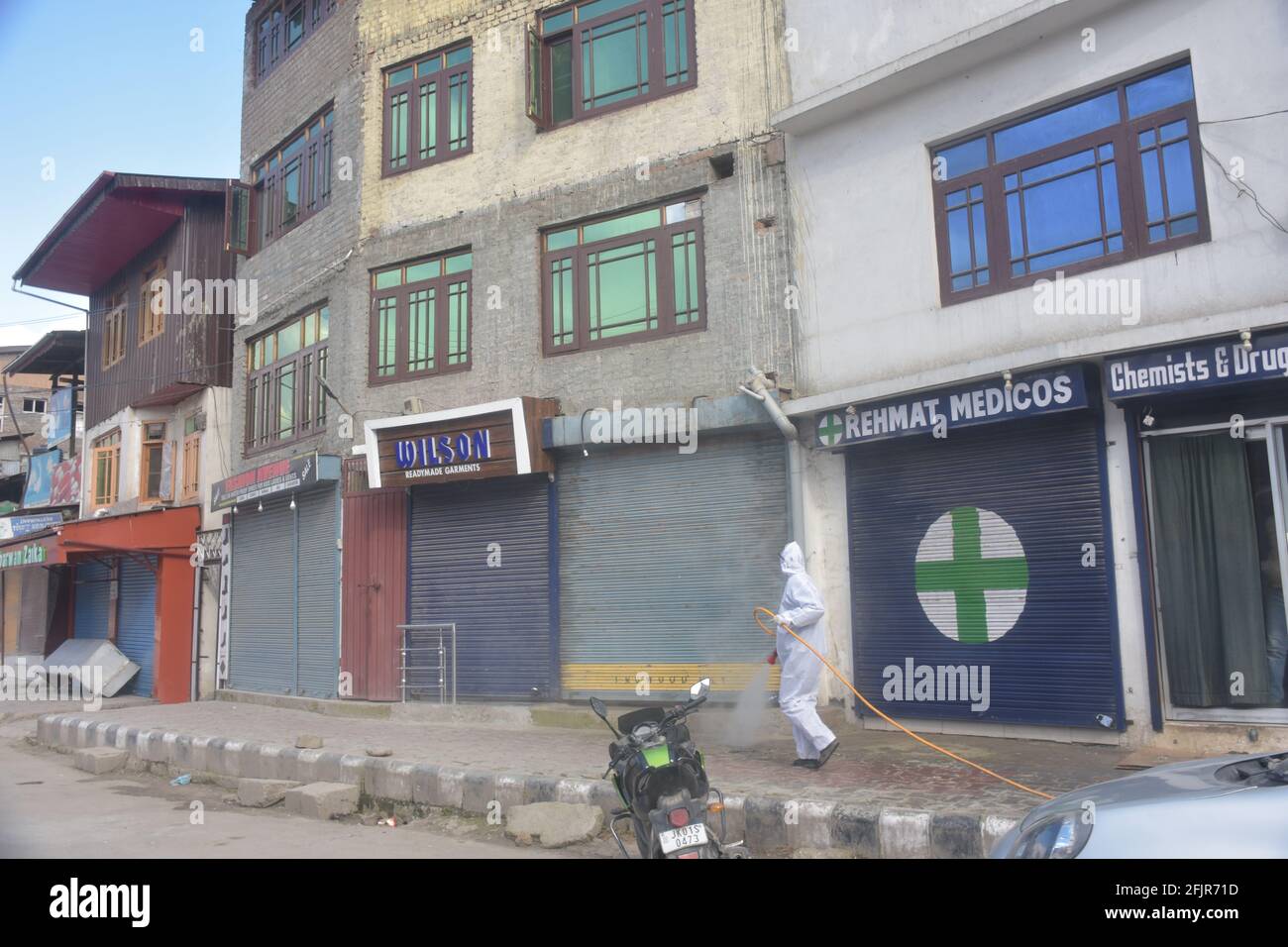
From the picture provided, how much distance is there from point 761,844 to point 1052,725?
3480 millimetres

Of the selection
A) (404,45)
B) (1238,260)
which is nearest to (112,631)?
(404,45)

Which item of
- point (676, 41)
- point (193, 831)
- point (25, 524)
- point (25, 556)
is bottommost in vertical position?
point (193, 831)

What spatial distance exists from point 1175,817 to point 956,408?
255 inches

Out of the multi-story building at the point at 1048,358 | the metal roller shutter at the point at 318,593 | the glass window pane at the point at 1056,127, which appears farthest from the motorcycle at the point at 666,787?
the metal roller shutter at the point at 318,593

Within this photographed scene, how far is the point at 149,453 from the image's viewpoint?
70.2ft

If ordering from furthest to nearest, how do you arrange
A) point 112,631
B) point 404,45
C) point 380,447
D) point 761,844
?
point 112,631
point 404,45
point 380,447
point 761,844

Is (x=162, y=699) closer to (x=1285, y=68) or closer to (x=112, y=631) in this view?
(x=112, y=631)

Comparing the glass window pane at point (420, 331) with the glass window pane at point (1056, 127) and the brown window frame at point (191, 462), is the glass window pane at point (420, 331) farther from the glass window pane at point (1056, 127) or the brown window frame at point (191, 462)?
the glass window pane at point (1056, 127)

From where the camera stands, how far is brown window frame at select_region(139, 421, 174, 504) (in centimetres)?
2117

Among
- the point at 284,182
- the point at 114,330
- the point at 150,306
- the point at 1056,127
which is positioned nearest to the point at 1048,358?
the point at 1056,127

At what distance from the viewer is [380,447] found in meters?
13.7

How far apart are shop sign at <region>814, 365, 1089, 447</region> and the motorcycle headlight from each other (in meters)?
5.58

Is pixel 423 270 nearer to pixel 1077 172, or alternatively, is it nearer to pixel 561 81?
pixel 561 81
